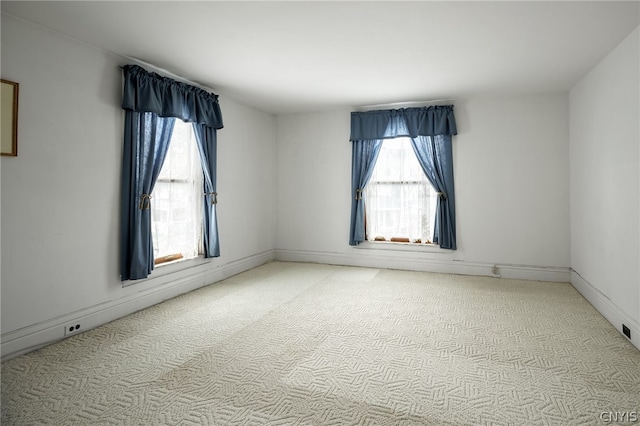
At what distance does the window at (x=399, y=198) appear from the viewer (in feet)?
17.5

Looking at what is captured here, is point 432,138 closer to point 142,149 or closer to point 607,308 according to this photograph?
point 607,308

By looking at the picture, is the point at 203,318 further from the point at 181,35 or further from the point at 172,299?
the point at 181,35

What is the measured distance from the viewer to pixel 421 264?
5367mm

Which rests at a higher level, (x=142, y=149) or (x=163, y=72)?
(x=163, y=72)

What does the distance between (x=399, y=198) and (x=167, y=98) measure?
11.6ft

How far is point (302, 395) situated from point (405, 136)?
4173 mm

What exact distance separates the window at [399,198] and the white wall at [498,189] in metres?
0.34

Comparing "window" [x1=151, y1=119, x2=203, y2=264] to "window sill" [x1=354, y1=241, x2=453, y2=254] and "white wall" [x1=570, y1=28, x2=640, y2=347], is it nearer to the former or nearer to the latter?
"window sill" [x1=354, y1=241, x2=453, y2=254]

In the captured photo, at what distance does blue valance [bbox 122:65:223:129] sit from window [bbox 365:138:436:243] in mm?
2588

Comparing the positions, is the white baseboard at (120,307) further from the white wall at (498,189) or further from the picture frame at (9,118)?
the white wall at (498,189)

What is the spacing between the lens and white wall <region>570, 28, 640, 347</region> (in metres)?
2.92

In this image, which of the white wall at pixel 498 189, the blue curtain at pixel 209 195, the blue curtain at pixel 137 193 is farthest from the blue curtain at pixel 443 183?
the blue curtain at pixel 137 193

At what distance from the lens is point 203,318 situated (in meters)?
3.39

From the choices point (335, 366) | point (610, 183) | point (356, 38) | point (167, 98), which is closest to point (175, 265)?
point (167, 98)
